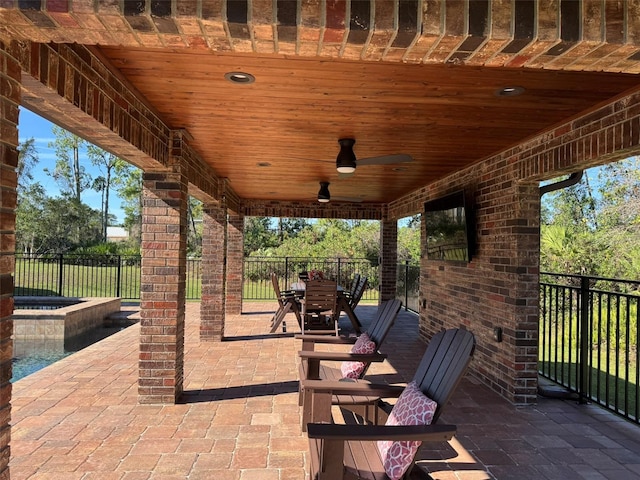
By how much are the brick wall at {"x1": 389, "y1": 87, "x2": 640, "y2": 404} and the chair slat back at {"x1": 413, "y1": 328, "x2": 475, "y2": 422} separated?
1.68 metres

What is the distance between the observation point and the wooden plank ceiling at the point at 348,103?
2.46 m

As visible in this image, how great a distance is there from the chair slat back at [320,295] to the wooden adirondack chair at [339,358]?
2587 millimetres

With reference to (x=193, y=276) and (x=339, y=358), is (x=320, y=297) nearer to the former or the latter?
(x=339, y=358)

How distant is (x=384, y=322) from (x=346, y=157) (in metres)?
1.57

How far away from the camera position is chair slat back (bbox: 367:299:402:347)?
355 cm

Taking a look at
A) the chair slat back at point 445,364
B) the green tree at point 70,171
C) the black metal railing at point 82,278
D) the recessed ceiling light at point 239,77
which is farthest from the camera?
the green tree at point 70,171

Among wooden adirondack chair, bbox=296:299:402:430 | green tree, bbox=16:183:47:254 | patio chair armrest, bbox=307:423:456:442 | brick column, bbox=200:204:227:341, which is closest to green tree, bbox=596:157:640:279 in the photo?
wooden adirondack chair, bbox=296:299:402:430

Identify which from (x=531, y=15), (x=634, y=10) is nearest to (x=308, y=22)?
(x=531, y=15)

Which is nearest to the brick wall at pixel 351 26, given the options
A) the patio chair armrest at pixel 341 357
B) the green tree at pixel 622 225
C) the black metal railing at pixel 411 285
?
the patio chair armrest at pixel 341 357

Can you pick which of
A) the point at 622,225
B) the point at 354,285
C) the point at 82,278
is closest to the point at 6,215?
the point at 354,285

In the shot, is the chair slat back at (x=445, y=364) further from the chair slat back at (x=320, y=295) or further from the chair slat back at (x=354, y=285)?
the chair slat back at (x=354, y=285)

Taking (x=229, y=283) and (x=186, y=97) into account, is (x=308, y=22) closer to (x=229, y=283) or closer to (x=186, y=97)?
(x=186, y=97)

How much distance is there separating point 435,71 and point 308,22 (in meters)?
1.31

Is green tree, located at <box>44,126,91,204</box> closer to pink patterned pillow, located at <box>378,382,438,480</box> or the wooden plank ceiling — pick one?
the wooden plank ceiling
